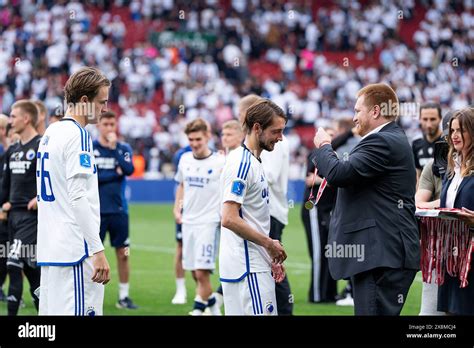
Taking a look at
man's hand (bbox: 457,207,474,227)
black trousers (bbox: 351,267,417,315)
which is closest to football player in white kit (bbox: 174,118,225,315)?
black trousers (bbox: 351,267,417,315)

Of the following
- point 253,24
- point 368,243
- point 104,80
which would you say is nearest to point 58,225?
point 104,80

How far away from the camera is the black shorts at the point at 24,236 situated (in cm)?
891

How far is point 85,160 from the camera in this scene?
621cm

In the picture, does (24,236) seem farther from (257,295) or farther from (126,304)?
(257,295)

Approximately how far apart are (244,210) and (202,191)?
4337 mm

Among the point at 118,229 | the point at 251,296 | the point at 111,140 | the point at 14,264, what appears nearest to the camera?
the point at 251,296

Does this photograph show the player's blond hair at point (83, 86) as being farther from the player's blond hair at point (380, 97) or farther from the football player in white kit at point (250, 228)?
the player's blond hair at point (380, 97)

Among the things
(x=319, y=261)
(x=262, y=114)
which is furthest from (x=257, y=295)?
(x=319, y=261)

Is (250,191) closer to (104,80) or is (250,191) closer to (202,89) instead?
(104,80)

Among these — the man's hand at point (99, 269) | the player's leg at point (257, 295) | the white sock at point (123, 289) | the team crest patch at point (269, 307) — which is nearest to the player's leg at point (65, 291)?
the man's hand at point (99, 269)

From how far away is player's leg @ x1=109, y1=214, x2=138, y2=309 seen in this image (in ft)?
36.9

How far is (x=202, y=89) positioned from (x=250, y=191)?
1121 inches

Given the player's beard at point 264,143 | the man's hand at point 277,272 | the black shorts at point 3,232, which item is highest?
the player's beard at point 264,143

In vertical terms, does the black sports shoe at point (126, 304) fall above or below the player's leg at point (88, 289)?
below
